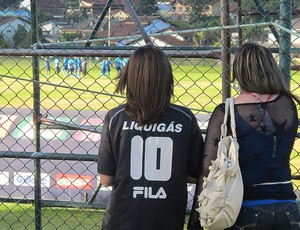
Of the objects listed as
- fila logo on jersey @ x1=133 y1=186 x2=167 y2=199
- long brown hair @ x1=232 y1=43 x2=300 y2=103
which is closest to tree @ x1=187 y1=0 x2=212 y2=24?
long brown hair @ x1=232 y1=43 x2=300 y2=103

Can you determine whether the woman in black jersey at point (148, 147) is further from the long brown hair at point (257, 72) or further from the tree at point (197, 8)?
the tree at point (197, 8)

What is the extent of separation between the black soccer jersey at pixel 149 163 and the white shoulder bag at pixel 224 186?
7.4 inches

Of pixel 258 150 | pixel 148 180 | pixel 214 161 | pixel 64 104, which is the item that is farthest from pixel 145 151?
pixel 64 104

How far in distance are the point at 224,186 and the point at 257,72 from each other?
1.75 ft

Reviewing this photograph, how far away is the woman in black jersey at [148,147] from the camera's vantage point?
114 inches

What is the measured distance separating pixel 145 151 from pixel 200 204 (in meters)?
0.34

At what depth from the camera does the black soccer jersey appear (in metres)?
2.92

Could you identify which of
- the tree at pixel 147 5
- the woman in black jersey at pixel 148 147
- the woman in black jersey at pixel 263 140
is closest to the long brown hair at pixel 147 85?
the woman in black jersey at pixel 148 147

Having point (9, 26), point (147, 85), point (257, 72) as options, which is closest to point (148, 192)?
point (147, 85)

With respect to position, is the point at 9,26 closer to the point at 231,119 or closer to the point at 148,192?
the point at 148,192

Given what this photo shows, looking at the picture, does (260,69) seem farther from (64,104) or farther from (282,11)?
(64,104)

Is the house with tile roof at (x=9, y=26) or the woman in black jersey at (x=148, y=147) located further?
the house with tile roof at (x=9, y=26)

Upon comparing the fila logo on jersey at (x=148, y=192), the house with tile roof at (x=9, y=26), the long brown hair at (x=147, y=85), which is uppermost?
the house with tile roof at (x=9, y=26)

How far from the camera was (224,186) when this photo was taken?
2.75 meters
